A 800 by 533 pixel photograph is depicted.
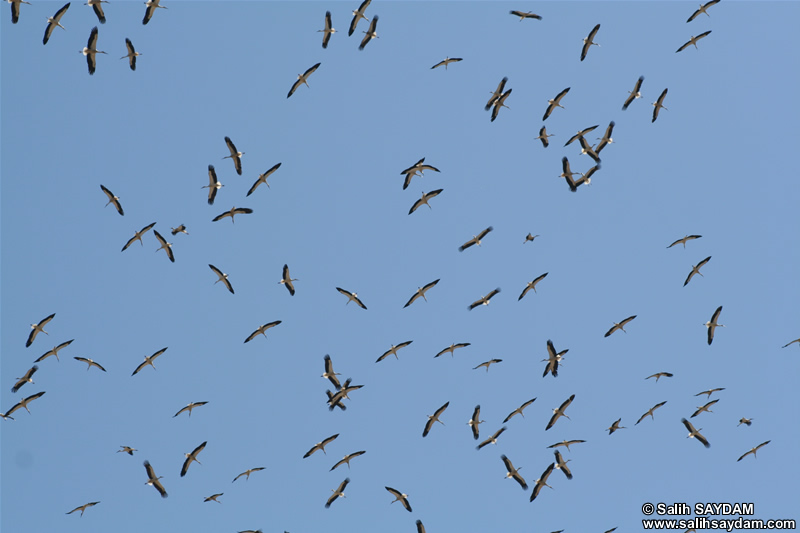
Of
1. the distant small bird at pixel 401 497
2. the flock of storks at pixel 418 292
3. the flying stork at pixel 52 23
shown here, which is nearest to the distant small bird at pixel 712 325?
the flock of storks at pixel 418 292

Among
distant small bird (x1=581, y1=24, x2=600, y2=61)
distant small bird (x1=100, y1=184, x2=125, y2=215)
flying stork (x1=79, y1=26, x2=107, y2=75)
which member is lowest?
distant small bird (x1=100, y1=184, x2=125, y2=215)

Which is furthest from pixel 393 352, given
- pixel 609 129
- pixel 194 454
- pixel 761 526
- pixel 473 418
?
pixel 761 526

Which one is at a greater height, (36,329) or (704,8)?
(704,8)

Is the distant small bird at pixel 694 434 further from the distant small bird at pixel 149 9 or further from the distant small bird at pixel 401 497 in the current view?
the distant small bird at pixel 149 9

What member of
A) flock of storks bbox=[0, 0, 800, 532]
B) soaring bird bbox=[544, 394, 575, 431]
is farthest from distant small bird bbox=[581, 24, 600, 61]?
soaring bird bbox=[544, 394, 575, 431]

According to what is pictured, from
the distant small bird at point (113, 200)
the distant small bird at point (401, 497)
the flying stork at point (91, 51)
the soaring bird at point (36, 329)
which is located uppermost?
the flying stork at point (91, 51)

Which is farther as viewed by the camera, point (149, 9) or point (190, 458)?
point (190, 458)

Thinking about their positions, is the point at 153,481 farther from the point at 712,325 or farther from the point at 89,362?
the point at 712,325

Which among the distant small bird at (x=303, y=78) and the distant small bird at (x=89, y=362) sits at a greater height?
the distant small bird at (x=303, y=78)

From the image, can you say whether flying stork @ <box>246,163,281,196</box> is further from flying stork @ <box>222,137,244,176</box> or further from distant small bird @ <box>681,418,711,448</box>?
distant small bird @ <box>681,418,711,448</box>

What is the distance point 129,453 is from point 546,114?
2754 centimetres

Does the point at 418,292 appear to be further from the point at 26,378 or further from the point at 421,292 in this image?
the point at 26,378

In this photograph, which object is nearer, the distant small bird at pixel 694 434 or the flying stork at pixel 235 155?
the flying stork at pixel 235 155

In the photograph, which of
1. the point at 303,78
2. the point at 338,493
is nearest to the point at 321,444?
the point at 338,493
